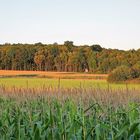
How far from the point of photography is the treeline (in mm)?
61181

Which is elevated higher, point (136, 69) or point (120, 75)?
point (136, 69)

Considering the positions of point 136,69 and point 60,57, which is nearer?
point 136,69

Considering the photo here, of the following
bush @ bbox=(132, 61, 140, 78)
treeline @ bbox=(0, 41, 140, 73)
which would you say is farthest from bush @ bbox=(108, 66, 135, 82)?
treeline @ bbox=(0, 41, 140, 73)

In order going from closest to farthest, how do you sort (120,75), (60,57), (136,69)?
(120,75)
(136,69)
(60,57)

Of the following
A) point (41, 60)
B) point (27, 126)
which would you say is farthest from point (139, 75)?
point (27, 126)

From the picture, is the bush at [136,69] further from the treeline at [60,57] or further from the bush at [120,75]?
the treeline at [60,57]

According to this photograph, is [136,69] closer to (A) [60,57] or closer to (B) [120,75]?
(B) [120,75]

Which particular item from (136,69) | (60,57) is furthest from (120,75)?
(60,57)

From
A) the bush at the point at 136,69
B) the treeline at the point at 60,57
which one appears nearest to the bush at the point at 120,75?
the bush at the point at 136,69

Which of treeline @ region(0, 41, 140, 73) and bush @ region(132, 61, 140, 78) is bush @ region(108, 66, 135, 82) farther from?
treeline @ region(0, 41, 140, 73)

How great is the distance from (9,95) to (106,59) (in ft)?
155

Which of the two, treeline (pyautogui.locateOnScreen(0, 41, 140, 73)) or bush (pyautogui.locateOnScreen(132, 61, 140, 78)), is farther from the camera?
treeline (pyautogui.locateOnScreen(0, 41, 140, 73))

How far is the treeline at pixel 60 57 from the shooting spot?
6118 centimetres

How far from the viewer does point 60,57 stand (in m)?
71.2
